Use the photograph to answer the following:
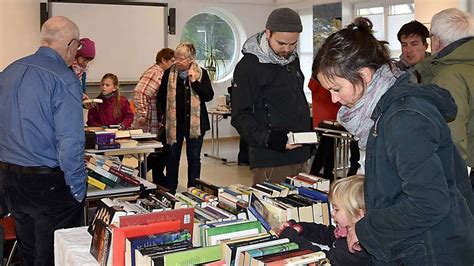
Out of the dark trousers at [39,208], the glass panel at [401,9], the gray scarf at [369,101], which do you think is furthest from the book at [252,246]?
the glass panel at [401,9]

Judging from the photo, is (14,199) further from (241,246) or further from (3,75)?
(241,246)

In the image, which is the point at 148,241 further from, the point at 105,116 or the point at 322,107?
the point at 322,107

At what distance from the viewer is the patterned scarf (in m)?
4.96

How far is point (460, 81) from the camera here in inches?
90.7

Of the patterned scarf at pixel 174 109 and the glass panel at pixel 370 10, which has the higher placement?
the glass panel at pixel 370 10

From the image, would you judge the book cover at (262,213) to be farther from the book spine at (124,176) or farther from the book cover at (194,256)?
the book spine at (124,176)

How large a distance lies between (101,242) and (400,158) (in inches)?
39.7

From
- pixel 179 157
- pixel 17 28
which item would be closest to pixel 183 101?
pixel 179 157

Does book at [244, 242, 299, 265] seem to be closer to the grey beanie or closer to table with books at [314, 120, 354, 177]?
the grey beanie

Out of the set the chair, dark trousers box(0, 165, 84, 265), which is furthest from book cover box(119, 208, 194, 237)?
the chair

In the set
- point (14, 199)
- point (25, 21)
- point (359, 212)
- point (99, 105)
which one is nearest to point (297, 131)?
point (359, 212)

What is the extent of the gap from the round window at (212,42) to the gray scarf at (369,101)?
7904mm

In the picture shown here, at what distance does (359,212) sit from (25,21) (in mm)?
7169

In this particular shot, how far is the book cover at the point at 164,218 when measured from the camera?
1752 millimetres
